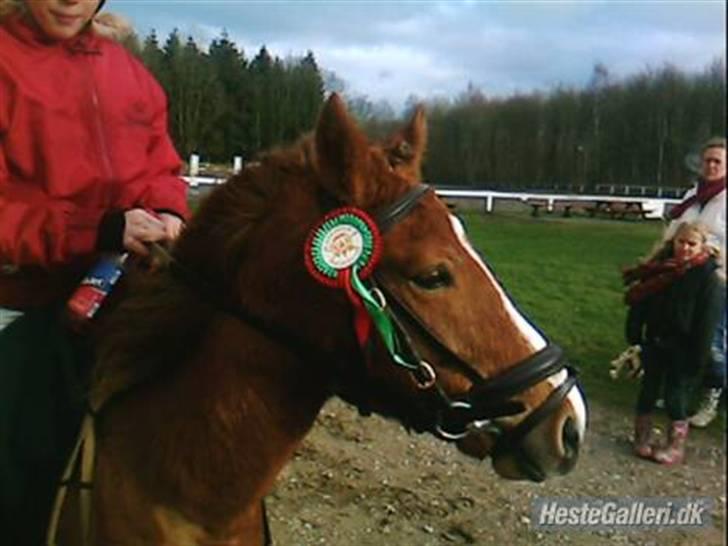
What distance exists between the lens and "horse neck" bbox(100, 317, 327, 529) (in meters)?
1.36

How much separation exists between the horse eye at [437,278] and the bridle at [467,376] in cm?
5

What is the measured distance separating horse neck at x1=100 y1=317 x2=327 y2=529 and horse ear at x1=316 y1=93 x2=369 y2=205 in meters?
0.27

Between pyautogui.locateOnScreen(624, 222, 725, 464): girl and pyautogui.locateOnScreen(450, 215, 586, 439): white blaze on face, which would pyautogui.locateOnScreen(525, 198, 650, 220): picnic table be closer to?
pyautogui.locateOnScreen(624, 222, 725, 464): girl

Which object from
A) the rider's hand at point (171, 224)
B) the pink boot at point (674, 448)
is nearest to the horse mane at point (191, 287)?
the rider's hand at point (171, 224)

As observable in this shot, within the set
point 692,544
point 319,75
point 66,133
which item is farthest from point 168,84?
point 692,544

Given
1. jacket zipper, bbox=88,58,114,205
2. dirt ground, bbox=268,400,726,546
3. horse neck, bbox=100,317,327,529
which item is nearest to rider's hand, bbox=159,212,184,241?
jacket zipper, bbox=88,58,114,205

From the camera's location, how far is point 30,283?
1.64 metres

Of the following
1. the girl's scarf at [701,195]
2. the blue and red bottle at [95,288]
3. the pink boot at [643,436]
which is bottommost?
the pink boot at [643,436]

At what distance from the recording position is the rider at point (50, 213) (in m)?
1.54

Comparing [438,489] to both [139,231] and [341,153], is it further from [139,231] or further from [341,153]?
[341,153]

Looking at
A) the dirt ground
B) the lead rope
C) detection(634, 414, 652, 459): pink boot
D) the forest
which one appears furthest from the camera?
detection(634, 414, 652, 459): pink boot

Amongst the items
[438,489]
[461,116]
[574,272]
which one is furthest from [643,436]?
[461,116]

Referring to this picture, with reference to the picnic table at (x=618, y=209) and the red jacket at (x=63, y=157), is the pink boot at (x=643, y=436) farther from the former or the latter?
the red jacket at (x=63, y=157)

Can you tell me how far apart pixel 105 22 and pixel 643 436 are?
2.22 meters
